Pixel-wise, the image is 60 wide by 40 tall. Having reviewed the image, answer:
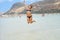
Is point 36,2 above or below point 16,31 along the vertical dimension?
above

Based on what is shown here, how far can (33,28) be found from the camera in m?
1.29

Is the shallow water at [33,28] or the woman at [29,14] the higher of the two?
the woman at [29,14]

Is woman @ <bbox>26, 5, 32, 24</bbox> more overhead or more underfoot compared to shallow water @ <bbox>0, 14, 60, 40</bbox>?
more overhead

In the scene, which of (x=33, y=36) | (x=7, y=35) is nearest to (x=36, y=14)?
(x=33, y=36)

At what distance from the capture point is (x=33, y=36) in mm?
1279

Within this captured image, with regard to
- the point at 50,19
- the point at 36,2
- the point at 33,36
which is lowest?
the point at 33,36

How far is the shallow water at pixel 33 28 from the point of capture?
1272 millimetres

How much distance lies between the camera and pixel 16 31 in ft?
4.27

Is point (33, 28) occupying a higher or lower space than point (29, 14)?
lower

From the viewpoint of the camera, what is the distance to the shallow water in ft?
4.17

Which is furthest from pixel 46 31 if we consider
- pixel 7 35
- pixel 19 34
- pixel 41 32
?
pixel 7 35

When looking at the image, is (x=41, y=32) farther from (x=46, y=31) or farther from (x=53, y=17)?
(x=53, y=17)

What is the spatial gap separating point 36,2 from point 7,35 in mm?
441

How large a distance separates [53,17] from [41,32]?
189 millimetres
